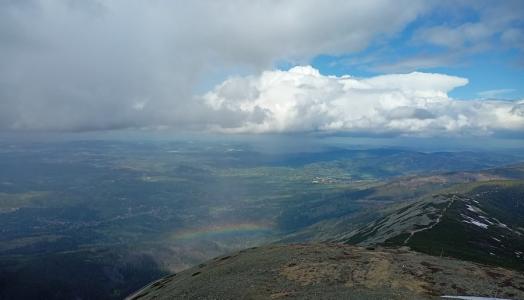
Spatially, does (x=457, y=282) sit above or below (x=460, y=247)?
above

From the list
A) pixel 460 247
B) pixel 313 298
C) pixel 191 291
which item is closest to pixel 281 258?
pixel 191 291

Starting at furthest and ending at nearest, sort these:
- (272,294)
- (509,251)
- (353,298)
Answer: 1. (509,251)
2. (272,294)
3. (353,298)

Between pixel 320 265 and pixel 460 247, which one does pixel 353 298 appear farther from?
pixel 460 247

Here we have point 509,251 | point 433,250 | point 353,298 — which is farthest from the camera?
point 509,251

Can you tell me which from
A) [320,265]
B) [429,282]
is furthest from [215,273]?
[429,282]

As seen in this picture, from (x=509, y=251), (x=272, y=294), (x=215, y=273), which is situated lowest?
(x=509, y=251)

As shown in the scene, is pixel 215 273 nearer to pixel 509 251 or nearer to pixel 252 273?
pixel 252 273

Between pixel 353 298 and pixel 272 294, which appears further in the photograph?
pixel 272 294
